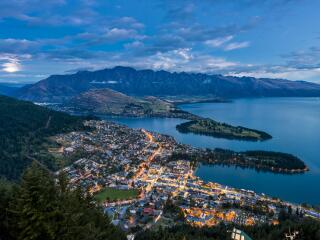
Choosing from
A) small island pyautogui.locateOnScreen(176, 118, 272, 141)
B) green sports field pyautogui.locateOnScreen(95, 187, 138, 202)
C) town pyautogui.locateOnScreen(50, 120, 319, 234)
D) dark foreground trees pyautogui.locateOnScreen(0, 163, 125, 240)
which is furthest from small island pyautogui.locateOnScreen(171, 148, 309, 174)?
dark foreground trees pyautogui.locateOnScreen(0, 163, 125, 240)

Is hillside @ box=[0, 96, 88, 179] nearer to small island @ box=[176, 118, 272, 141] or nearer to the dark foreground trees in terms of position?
small island @ box=[176, 118, 272, 141]

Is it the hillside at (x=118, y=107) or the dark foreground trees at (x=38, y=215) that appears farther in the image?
the hillside at (x=118, y=107)

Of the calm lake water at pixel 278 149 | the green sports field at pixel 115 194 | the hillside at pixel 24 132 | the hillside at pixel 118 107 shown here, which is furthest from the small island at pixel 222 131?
the green sports field at pixel 115 194

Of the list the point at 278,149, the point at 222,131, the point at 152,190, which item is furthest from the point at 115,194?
the point at 222,131

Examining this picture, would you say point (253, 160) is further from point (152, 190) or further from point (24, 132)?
point (24, 132)

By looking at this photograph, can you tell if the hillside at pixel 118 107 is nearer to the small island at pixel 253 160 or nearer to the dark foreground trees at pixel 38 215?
the small island at pixel 253 160
